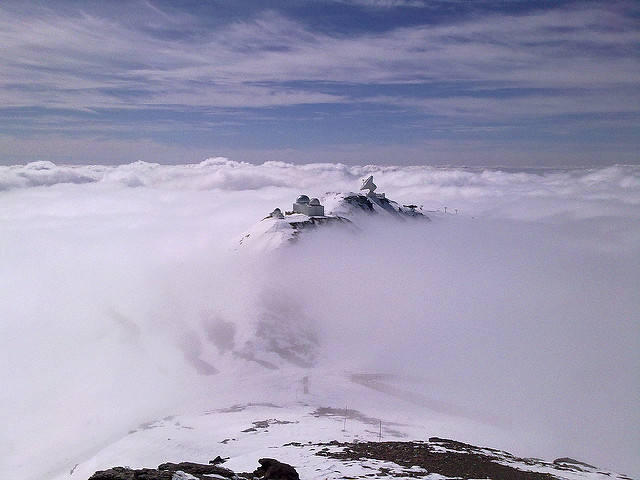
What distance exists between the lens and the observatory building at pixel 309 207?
141500 mm

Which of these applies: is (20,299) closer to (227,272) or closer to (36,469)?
(227,272)

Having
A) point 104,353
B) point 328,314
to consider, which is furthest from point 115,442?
point 328,314

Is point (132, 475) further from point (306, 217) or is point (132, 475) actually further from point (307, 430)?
point (306, 217)

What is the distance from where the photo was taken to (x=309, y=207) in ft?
464

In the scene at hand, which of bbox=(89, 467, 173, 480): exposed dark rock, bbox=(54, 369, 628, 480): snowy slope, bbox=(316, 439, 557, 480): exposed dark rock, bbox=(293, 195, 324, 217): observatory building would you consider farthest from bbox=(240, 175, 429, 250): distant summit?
bbox=(89, 467, 173, 480): exposed dark rock

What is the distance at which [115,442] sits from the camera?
53.9 metres

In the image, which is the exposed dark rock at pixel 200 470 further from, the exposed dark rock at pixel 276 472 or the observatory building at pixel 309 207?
the observatory building at pixel 309 207

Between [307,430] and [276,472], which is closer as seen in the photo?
[276,472]

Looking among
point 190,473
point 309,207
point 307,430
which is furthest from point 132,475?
point 309,207

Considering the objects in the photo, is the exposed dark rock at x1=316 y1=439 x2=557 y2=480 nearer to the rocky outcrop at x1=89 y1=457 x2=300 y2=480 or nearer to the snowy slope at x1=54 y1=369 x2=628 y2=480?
the snowy slope at x1=54 y1=369 x2=628 y2=480

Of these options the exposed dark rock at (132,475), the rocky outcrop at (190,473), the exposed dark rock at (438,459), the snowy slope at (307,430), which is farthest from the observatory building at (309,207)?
the exposed dark rock at (132,475)

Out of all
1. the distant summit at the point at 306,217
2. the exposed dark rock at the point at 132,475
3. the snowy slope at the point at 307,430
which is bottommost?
the snowy slope at the point at 307,430

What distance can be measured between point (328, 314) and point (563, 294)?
11284 centimetres

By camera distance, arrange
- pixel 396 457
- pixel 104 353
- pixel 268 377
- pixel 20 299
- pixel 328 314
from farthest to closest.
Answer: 1. pixel 20 299
2. pixel 328 314
3. pixel 104 353
4. pixel 268 377
5. pixel 396 457
